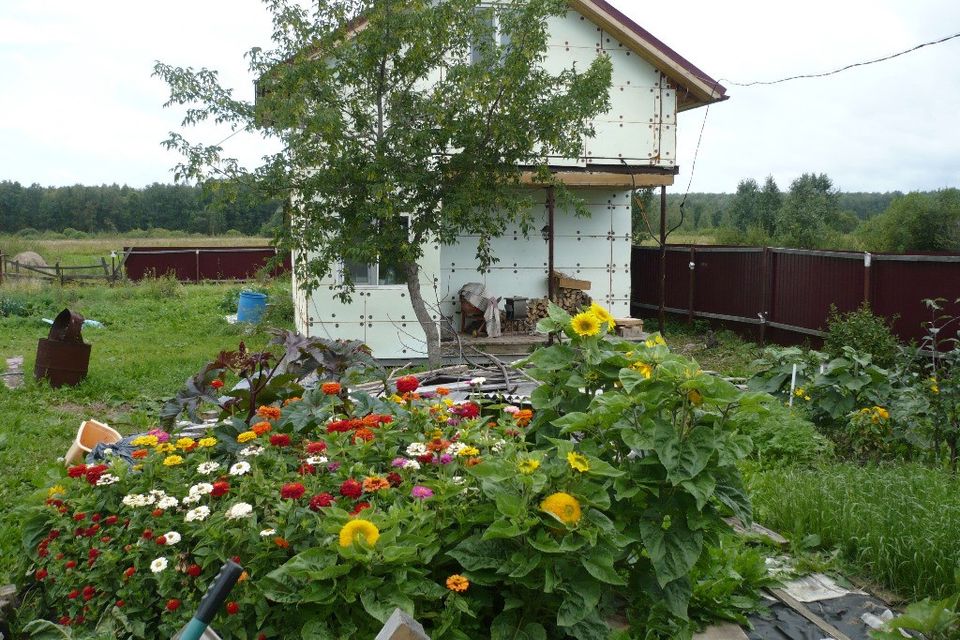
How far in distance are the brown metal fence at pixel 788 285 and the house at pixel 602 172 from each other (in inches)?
96.7

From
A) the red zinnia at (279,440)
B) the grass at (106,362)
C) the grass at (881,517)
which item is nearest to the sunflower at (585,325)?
the red zinnia at (279,440)

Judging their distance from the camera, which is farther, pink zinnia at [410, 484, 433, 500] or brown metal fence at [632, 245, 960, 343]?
brown metal fence at [632, 245, 960, 343]

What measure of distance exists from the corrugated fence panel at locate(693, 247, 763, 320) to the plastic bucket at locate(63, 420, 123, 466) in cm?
1222

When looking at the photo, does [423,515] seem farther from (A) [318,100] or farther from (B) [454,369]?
(A) [318,100]

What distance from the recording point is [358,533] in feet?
9.11

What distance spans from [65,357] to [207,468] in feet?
25.0

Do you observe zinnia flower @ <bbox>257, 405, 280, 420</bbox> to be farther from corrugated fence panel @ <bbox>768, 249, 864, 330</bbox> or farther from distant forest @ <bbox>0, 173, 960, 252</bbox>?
corrugated fence panel @ <bbox>768, 249, 864, 330</bbox>

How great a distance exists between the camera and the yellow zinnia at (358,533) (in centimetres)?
276

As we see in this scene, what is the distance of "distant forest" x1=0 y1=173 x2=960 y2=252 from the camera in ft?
85.0

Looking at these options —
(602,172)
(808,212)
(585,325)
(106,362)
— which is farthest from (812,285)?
(808,212)

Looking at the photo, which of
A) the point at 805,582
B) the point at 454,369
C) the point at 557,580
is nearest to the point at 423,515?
the point at 557,580

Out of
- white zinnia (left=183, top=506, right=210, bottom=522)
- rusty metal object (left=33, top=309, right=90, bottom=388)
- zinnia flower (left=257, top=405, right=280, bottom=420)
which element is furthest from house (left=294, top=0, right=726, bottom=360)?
white zinnia (left=183, top=506, right=210, bottom=522)

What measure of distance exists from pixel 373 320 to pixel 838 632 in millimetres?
9314

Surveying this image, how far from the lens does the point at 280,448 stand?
3.92 meters
